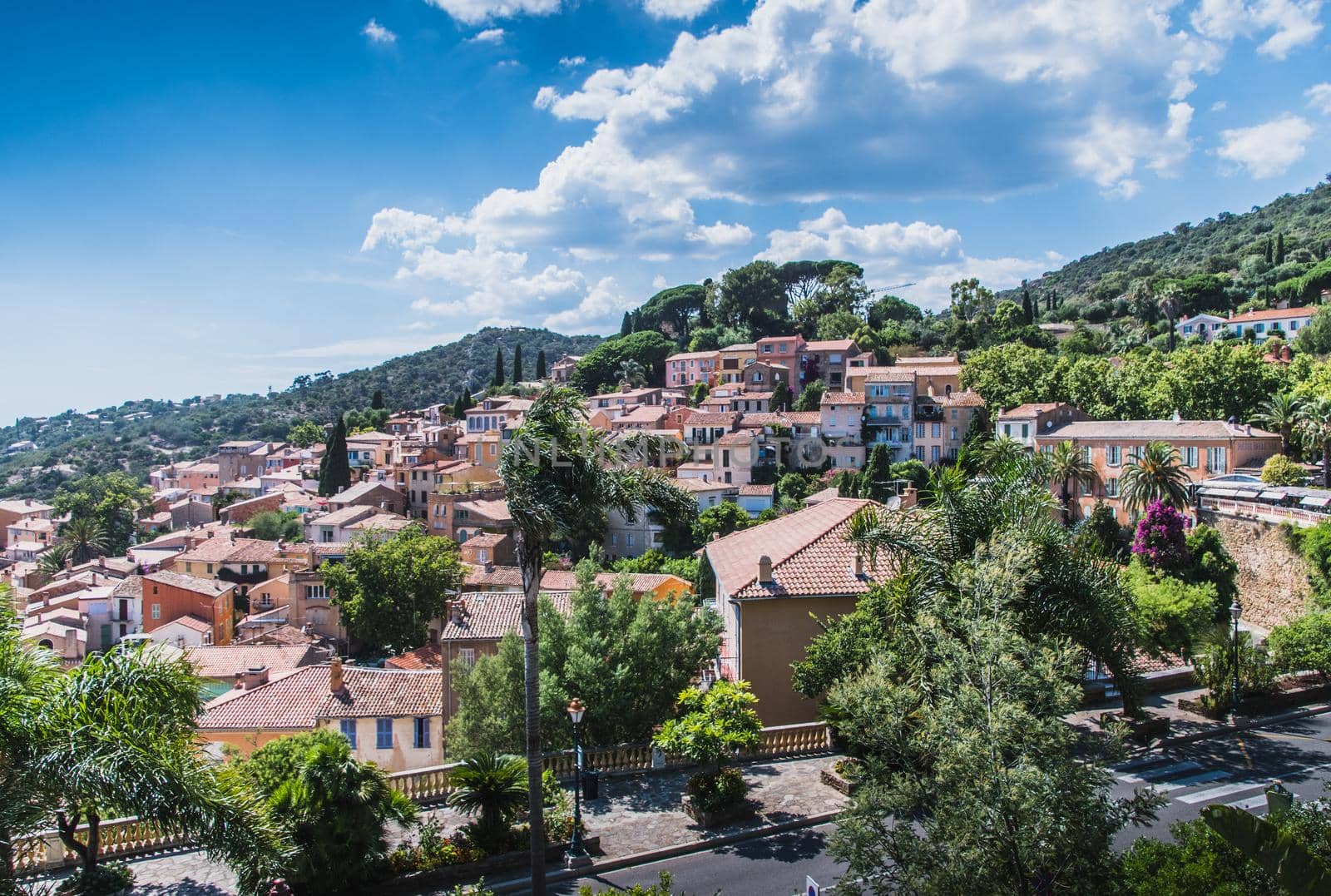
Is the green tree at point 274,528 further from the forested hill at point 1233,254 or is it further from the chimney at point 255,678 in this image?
the forested hill at point 1233,254

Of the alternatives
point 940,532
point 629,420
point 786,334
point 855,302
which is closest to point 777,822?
point 940,532

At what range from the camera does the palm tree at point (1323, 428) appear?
4419 cm

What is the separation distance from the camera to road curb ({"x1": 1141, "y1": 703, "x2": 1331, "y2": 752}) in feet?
64.5

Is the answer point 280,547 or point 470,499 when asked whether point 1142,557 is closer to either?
point 470,499

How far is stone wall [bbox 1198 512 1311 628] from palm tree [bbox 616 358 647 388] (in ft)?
249

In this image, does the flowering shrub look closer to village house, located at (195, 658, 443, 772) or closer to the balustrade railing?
the balustrade railing

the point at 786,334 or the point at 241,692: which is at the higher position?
the point at 786,334

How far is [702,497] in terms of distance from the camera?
7038 centimetres

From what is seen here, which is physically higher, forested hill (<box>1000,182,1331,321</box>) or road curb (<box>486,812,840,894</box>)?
forested hill (<box>1000,182,1331,321</box>)

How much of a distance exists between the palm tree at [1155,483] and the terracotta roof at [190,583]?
194 feet

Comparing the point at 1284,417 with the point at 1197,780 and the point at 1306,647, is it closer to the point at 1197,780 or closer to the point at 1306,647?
the point at 1306,647

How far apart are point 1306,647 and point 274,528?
82.7m

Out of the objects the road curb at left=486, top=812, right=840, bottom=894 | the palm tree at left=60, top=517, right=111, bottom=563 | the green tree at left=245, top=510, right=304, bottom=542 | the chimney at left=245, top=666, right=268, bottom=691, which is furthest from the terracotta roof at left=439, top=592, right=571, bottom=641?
the palm tree at left=60, top=517, right=111, bottom=563

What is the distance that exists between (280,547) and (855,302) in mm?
82599
